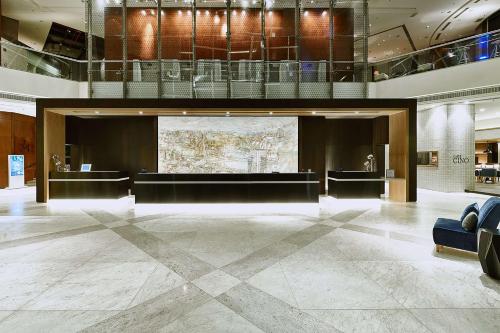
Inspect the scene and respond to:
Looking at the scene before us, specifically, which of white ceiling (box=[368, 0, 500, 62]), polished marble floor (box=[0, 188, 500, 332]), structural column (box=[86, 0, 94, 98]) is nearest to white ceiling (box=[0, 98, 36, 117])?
structural column (box=[86, 0, 94, 98])

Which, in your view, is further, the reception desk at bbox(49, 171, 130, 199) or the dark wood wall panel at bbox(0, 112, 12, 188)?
the dark wood wall panel at bbox(0, 112, 12, 188)

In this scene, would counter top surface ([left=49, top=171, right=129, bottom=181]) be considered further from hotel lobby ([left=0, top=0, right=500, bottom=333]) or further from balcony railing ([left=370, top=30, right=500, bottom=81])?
balcony railing ([left=370, top=30, right=500, bottom=81])

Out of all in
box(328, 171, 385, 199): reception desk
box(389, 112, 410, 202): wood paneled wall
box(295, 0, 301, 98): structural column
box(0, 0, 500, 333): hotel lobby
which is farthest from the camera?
box(295, 0, 301, 98): structural column

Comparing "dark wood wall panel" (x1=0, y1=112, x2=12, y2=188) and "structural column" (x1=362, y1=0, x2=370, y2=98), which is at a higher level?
"structural column" (x1=362, y1=0, x2=370, y2=98)

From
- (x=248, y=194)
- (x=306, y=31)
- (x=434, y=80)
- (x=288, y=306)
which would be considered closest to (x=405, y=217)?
(x=248, y=194)

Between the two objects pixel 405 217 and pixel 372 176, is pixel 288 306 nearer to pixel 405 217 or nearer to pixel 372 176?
pixel 405 217

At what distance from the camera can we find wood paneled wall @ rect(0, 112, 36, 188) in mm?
13867

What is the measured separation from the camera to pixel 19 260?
4.07 metres

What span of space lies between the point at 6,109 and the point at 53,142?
716 centimetres

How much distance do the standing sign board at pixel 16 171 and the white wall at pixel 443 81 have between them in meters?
18.2

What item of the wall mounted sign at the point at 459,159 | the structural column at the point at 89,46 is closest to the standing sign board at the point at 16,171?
the structural column at the point at 89,46

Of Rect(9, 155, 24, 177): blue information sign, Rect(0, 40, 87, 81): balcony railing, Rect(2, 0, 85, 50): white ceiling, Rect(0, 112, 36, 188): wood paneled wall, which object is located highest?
Rect(2, 0, 85, 50): white ceiling

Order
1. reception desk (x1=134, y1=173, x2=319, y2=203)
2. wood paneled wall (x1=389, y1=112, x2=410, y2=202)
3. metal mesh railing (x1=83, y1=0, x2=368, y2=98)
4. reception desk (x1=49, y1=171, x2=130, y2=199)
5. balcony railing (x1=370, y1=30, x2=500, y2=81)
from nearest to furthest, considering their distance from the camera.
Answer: reception desk (x1=134, y1=173, x2=319, y2=203) → wood paneled wall (x1=389, y1=112, x2=410, y2=202) → reception desk (x1=49, y1=171, x2=130, y2=199) → balcony railing (x1=370, y1=30, x2=500, y2=81) → metal mesh railing (x1=83, y1=0, x2=368, y2=98)

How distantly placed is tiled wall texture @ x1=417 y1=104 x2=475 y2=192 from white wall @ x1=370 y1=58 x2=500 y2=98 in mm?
1770
